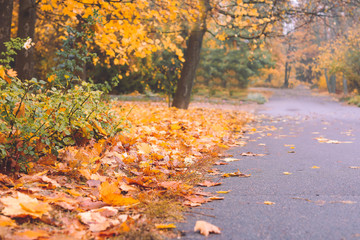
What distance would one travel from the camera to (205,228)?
90.9 inches

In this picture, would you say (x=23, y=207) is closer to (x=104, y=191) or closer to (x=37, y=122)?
(x=104, y=191)

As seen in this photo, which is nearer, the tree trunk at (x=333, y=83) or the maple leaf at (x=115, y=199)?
the maple leaf at (x=115, y=199)

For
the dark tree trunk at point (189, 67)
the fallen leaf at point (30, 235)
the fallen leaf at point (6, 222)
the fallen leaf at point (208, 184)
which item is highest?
the dark tree trunk at point (189, 67)

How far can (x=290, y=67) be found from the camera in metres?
50.7

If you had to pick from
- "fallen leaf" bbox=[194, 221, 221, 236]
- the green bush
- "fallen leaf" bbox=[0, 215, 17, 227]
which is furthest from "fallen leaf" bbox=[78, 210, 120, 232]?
the green bush

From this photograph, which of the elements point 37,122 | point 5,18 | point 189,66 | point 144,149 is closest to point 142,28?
point 5,18

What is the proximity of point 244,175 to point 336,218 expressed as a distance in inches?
62.8

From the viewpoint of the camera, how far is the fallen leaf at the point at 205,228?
7.47 feet

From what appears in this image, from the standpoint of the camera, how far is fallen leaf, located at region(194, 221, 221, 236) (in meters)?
2.28

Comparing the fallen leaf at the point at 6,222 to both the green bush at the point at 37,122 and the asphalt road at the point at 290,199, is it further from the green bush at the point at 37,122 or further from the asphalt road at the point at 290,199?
the asphalt road at the point at 290,199

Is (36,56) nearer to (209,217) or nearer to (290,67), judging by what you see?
(209,217)

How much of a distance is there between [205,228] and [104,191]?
91cm

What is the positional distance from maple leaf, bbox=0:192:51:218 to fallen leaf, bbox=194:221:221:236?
3.17ft

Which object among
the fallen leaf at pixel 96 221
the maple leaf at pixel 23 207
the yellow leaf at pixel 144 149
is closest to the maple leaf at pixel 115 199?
the fallen leaf at pixel 96 221
